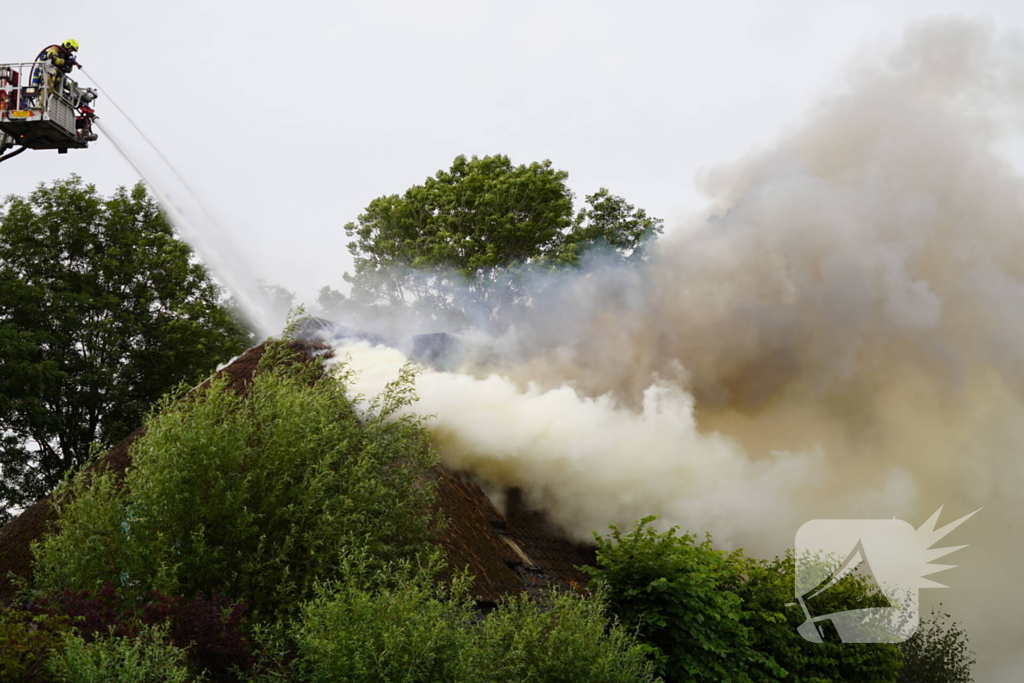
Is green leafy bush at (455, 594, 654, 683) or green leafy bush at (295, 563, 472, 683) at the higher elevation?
green leafy bush at (295, 563, 472, 683)

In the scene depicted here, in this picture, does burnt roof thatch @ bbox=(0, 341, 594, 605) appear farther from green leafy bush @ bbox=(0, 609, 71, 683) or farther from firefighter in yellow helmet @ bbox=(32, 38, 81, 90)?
firefighter in yellow helmet @ bbox=(32, 38, 81, 90)

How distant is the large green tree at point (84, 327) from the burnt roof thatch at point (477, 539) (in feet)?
33.5

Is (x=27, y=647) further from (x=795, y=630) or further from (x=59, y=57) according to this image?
(x=59, y=57)

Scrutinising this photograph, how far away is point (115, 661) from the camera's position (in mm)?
6973

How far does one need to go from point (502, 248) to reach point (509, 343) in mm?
9210

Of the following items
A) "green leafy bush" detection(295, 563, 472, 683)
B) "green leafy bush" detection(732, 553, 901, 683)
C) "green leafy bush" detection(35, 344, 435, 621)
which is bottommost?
"green leafy bush" detection(732, 553, 901, 683)

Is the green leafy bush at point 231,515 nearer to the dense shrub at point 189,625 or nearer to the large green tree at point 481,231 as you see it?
the dense shrub at point 189,625

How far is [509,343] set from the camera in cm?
1973

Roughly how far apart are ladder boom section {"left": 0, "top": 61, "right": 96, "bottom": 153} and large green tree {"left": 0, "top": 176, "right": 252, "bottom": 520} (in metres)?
5.29

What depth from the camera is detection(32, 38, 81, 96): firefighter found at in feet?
62.0

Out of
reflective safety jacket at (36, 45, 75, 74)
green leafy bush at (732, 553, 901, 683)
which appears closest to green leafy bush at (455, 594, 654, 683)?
green leafy bush at (732, 553, 901, 683)

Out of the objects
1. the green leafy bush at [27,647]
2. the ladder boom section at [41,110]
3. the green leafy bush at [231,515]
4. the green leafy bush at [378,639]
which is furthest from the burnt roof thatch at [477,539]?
the ladder boom section at [41,110]

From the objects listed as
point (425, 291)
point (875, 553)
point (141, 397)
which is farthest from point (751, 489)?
point (141, 397)

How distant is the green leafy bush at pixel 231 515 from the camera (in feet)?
28.6
